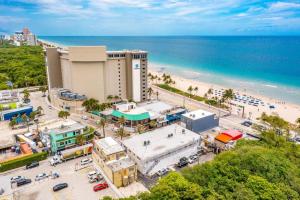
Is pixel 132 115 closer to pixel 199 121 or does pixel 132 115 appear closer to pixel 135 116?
pixel 135 116

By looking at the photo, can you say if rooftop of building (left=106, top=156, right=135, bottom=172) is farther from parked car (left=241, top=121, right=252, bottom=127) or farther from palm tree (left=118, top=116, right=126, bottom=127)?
parked car (left=241, top=121, right=252, bottom=127)

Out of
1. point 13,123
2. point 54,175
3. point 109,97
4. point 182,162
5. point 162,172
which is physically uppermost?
point 109,97

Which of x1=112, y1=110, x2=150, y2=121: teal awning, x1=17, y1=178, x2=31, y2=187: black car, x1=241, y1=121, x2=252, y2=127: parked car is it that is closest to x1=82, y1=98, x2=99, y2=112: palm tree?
x1=112, y1=110, x2=150, y2=121: teal awning

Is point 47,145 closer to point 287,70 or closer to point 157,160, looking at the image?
point 157,160

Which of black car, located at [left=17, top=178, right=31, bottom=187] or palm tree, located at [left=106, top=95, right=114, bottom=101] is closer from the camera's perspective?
black car, located at [left=17, top=178, right=31, bottom=187]

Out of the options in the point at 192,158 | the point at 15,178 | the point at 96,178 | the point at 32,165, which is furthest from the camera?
the point at 192,158

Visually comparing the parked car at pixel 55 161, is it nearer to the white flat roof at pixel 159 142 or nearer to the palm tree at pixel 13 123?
the white flat roof at pixel 159 142

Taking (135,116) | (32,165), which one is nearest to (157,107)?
(135,116)
